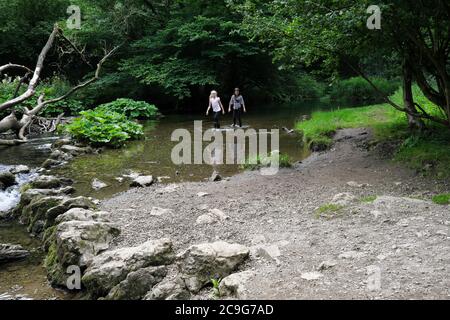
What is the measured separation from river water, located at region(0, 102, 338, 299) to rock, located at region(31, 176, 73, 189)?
35 cm

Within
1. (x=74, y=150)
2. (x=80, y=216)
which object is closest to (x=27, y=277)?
(x=80, y=216)

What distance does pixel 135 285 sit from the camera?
502 cm

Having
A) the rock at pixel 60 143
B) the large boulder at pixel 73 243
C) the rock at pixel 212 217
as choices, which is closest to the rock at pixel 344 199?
the rock at pixel 212 217

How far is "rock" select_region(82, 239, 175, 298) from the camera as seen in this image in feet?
17.3

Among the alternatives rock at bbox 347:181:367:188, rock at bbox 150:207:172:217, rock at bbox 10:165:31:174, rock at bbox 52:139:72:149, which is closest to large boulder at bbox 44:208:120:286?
rock at bbox 150:207:172:217

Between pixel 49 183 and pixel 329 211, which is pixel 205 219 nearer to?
pixel 329 211

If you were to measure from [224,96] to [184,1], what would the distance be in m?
6.97

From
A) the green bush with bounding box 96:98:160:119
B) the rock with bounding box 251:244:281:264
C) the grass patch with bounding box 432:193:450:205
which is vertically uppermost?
the green bush with bounding box 96:98:160:119

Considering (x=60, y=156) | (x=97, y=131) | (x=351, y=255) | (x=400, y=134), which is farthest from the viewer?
(x=97, y=131)

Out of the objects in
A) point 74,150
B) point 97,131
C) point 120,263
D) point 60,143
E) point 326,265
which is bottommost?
point 120,263

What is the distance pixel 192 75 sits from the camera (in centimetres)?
2641

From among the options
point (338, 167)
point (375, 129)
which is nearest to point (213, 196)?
point (338, 167)

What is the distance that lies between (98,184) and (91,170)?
70.7 inches

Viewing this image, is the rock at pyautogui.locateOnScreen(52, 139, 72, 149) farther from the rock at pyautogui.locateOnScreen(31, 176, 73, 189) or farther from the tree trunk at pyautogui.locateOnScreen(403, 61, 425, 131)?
the tree trunk at pyautogui.locateOnScreen(403, 61, 425, 131)
